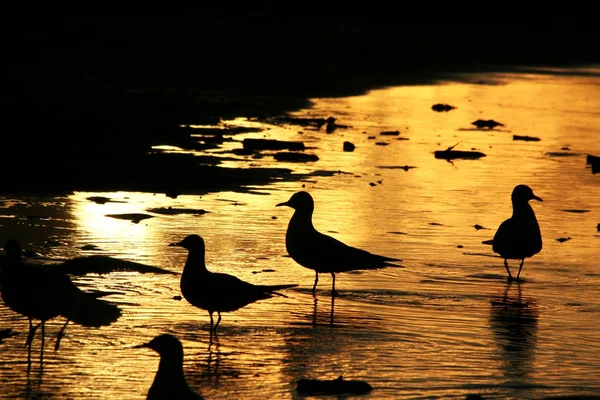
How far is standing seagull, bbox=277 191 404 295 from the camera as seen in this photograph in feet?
45.3

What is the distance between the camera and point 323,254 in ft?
45.3

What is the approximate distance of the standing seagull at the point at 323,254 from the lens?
13.8 m

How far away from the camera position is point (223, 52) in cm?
4569

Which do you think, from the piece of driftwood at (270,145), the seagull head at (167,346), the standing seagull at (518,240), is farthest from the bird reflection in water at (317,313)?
the piece of driftwood at (270,145)

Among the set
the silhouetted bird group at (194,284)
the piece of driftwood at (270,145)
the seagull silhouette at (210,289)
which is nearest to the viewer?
the silhouetted bird group at (194,284)

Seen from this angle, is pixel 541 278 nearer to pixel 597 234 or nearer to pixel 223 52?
pixel 597 234

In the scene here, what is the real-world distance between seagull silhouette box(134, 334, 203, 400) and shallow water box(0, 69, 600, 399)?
1211mm

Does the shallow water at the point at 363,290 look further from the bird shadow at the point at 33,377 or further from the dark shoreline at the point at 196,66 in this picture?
the dark shoreline at the point at 196,66

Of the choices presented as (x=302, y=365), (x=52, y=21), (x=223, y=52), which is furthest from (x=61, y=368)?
(x=52, y=21)

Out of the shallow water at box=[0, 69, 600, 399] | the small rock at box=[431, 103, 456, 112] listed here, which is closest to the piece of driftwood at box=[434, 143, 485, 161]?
the shallow water at box=[0, 69, 600, 399]

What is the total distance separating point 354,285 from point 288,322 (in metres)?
2.05

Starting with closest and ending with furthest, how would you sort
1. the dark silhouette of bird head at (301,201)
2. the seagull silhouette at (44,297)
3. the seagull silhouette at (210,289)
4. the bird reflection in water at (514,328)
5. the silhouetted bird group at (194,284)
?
the silhouetted bird group at (194,284) < the seagull silhouette at (44,297) < the bird reflection in water at (514,328) < the seagull silhouette at (210,289) < the dark silhouette of bird head at (301,201)

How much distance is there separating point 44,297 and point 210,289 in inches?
64.9

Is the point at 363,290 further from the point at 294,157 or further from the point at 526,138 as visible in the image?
the point at 526,138
